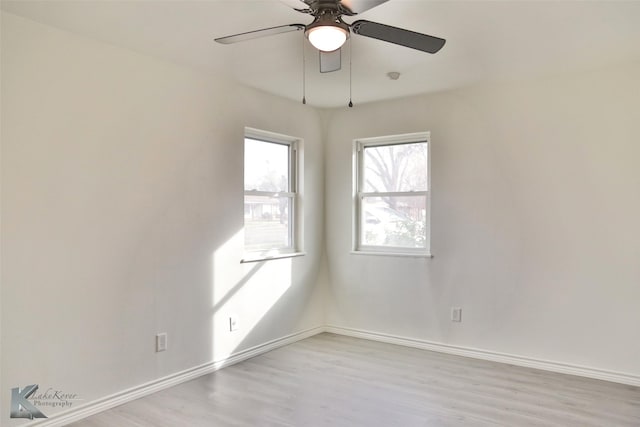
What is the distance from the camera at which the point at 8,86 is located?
7.88ft

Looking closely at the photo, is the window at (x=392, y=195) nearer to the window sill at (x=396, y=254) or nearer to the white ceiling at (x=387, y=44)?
the window sill at (x=396, y=254)

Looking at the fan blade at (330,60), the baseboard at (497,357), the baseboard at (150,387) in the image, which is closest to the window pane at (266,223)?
the baseboard at (150,387)

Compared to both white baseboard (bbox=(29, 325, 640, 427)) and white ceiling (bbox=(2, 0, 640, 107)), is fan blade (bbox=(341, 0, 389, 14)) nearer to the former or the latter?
white ceiling (bbox=(2, 0, 640, 107))

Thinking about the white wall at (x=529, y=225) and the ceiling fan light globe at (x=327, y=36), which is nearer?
the ceiling fan light globe at (x=327, y=36)

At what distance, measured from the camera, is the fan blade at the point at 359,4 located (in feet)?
6.33

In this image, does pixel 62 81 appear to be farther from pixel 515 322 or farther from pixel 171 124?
pixel 515 322

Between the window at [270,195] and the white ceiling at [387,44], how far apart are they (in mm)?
655

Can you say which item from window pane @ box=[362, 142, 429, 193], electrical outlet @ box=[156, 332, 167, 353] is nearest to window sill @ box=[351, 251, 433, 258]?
window pane @ box=[362, 142, 429, 193]

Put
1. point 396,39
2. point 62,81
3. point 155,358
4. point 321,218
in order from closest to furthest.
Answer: point 396,39 → point 62,81 → point 155,358 → point 321,218

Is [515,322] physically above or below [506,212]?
below

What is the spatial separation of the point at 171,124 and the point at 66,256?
1174 millimetres

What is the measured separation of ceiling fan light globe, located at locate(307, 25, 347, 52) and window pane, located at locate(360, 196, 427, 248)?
2.46 metres

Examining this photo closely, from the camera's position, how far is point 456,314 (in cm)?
401

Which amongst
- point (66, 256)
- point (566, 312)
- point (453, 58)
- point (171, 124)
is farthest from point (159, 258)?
point (566, 312)
